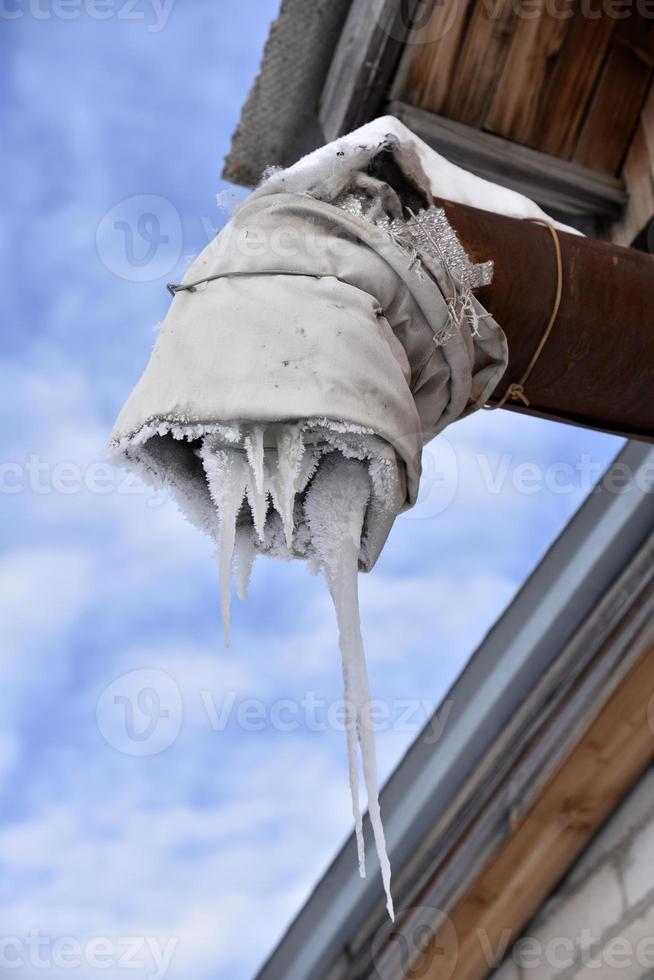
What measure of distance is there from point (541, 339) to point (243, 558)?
554 mm

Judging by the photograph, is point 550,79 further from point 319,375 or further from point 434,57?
point 319,375

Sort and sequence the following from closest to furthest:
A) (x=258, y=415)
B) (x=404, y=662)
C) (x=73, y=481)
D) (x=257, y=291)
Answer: (x=258, y=415), (x=257, y=291), (x=73, y=481), (x=404, y=662)

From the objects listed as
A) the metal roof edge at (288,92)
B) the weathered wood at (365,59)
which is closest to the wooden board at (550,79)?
the weathered wood at (365,59)

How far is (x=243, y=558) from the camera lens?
1.20 meters

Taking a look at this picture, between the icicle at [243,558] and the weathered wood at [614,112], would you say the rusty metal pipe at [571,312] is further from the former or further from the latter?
the weathered wood at [614,112]

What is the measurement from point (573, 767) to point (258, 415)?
187 centimetres

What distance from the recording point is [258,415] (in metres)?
0.98

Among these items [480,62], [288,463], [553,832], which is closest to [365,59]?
[480,62]

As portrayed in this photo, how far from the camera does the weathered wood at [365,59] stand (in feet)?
7.47

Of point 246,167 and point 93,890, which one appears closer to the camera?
point 246,167

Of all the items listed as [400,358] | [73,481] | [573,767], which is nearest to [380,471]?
[400,358]

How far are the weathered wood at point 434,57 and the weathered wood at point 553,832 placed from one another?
1.60m

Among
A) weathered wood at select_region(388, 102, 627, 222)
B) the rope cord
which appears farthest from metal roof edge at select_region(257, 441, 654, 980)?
the rope cord

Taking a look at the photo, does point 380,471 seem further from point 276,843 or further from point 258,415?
point 276,843
